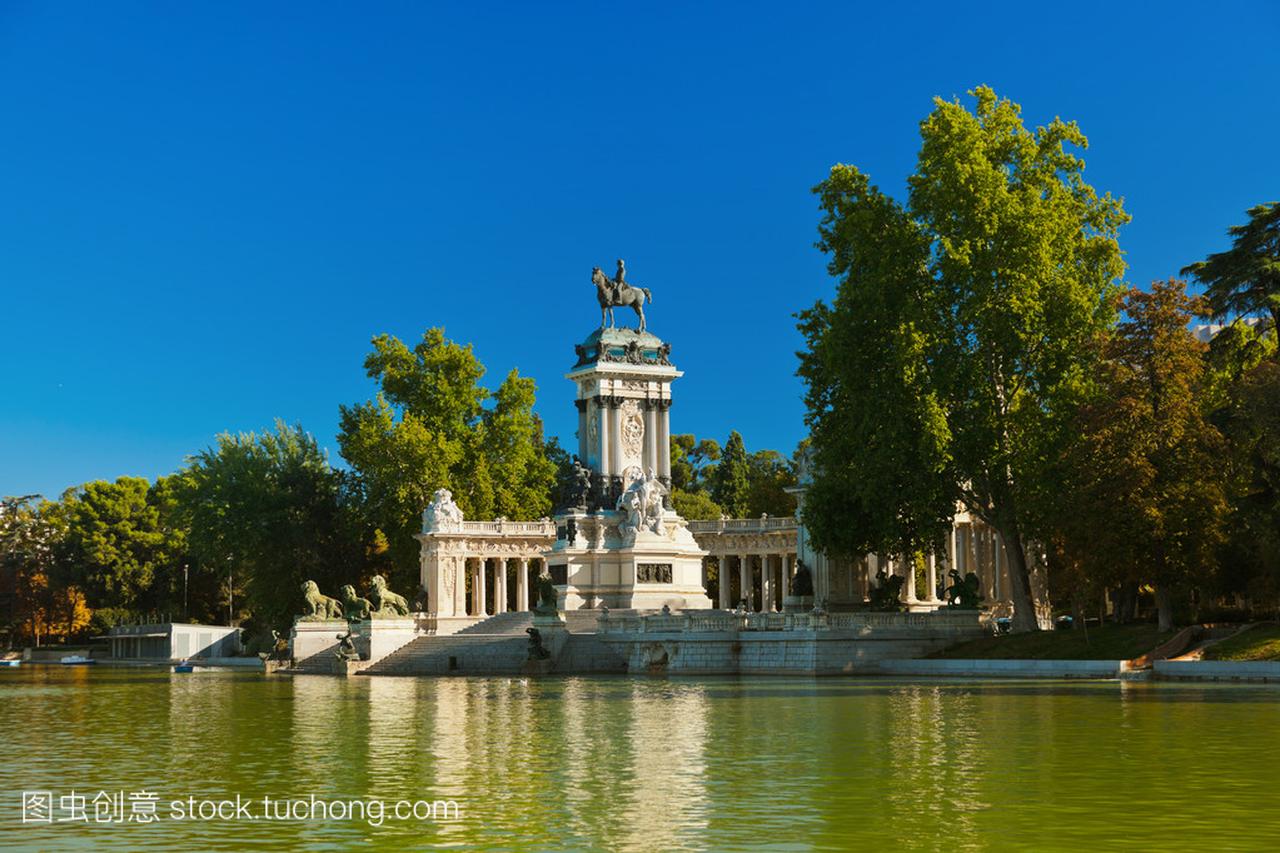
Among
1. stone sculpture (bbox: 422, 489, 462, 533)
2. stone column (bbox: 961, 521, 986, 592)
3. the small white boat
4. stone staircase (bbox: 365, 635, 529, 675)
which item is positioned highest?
stone sculpture (bbox: 422, 489, 462, 533)

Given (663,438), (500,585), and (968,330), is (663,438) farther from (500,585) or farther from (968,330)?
(968,330)

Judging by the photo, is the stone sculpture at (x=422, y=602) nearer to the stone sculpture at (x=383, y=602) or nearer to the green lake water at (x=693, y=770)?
the stone sculpture at (x=383, y=602)

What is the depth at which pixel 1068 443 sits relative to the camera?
4469cm

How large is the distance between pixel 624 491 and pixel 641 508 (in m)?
1.44

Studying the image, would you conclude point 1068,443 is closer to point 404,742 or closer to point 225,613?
point 404,742

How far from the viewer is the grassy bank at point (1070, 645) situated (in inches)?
1554

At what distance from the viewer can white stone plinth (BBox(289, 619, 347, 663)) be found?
57906 millimetres

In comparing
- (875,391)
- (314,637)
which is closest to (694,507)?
(314,637)

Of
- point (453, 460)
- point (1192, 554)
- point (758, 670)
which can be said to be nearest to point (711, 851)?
point (1192, 554)

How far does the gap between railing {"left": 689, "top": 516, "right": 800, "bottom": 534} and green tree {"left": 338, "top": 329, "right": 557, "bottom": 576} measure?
10316 mm

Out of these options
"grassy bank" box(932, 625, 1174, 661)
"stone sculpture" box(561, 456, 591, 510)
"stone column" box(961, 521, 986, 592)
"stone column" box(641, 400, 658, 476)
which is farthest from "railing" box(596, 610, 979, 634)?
"stone column" box(641, 400, 658, 476)

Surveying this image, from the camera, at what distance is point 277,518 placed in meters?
76.9

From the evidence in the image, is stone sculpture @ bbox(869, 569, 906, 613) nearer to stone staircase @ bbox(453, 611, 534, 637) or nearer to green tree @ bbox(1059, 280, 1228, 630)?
green tree @ bbox(1059, 280, 1228, 630)

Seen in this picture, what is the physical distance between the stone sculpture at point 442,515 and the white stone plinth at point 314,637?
13.8m
